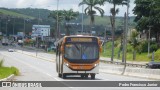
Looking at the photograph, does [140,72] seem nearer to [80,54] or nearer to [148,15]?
[80,54]

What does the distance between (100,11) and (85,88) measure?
305ft

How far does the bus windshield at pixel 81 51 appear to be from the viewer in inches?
1479

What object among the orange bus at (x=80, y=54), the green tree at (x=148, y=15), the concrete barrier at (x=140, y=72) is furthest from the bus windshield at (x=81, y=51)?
the green tree at (x=148, y=15)

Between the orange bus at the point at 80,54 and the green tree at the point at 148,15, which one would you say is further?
the green tree at the point at 148,15

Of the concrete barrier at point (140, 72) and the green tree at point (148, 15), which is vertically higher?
the green tree at point (148, 15)

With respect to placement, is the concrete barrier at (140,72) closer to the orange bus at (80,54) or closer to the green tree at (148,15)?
the orange bus at (80,54)

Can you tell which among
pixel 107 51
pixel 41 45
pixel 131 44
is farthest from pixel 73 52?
pixel 41 45

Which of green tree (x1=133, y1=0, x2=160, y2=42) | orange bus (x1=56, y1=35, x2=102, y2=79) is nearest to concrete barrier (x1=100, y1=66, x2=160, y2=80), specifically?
orange bus (x1=56, y1=35, x2=102, y2=79)

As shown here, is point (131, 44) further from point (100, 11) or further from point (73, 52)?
point (73, 52)

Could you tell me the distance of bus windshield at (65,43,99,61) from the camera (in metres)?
37.6

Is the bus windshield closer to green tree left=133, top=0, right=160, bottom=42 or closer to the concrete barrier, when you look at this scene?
the concrete barrier

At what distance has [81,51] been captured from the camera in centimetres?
3762

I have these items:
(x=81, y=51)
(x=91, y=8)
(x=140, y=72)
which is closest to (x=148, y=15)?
(x=91, y=8)

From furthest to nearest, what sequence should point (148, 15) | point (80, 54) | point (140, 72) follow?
point (148, 15)
point (140, 72)
point (80, 54)
